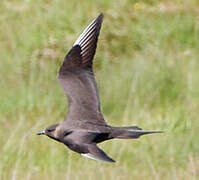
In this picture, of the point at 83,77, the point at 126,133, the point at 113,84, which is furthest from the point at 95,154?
the point at 113,84

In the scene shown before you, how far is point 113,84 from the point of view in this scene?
9086 millimetres

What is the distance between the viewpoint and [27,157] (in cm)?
765

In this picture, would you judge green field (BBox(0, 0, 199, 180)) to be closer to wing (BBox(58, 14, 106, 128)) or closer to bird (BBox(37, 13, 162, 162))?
bird (BBox(37, 13, 162, 162))

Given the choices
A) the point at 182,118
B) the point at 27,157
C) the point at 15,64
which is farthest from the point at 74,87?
the point at 15,64

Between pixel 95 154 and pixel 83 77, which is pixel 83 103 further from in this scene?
pixel 95 154

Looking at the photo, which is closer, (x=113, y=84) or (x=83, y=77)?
(x=83, y=77)

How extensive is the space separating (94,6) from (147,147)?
3.01m

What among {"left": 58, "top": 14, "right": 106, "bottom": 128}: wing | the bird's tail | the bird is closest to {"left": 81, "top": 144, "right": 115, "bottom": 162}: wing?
the bird

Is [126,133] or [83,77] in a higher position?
[83,77]

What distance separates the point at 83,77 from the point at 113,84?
244 centimetres

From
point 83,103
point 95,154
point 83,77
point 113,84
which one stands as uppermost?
point 83,77

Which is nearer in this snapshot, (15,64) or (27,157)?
(27,157)

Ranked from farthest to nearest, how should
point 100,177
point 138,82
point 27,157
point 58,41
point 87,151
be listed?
point 58,41
point 138,82
point 27,157
point 100,177
point 87,151

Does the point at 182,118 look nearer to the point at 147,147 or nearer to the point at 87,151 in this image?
the point at 147,147
